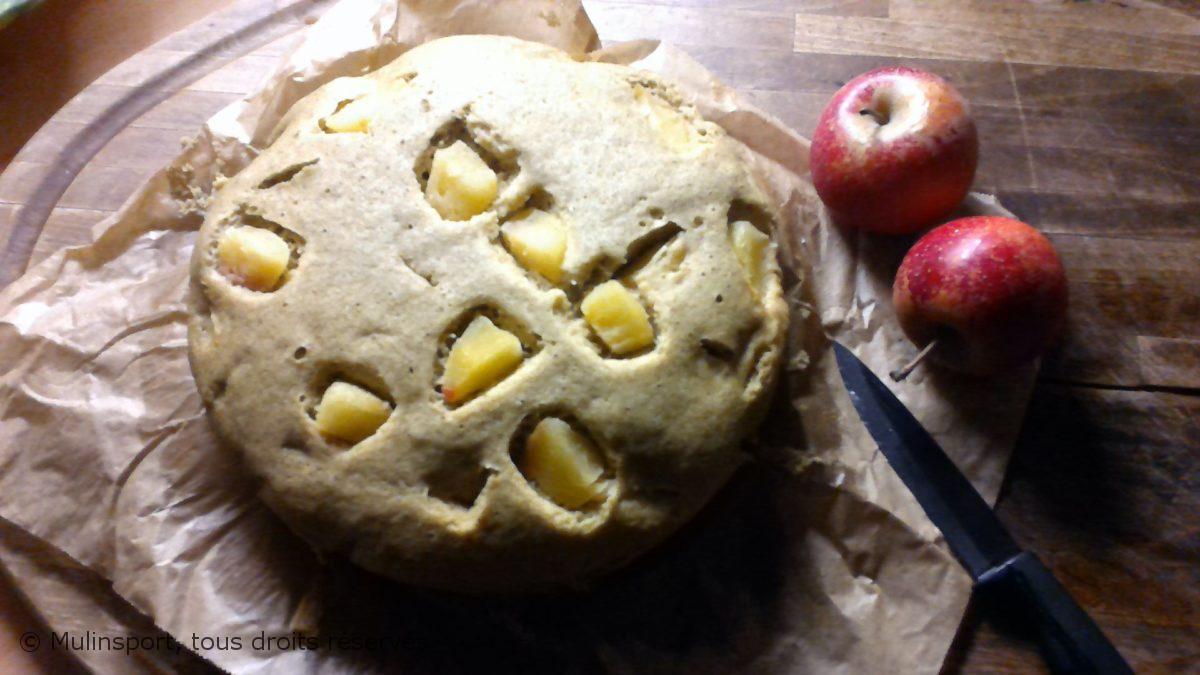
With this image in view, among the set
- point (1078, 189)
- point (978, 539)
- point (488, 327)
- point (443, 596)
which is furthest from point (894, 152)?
point (443, 596)

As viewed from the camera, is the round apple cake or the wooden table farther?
the wooden table

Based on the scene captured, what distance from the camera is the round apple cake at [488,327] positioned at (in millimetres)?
1230

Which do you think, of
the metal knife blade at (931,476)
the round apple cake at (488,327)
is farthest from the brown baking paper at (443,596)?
the round apple cake at (488,327)

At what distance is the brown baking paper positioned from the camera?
1.36m

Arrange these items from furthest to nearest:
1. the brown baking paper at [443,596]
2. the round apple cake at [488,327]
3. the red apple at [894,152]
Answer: the red apple at [894,152], the brown baking paper at [443,596], the round apple cake at [488,327]

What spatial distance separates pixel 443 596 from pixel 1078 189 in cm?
145

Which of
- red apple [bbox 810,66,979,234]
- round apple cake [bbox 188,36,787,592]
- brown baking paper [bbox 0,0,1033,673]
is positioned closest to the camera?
round apple cake [bbox 188,36,787,592]

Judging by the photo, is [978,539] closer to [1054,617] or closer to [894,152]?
[1054,617]

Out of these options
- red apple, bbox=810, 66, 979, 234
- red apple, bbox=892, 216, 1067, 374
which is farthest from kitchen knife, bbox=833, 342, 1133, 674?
red apple, bbox=810, 66, 979, 234

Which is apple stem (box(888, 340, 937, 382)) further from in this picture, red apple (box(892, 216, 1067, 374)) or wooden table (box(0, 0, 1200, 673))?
wooden table (box(0, 0, 1200, 673))

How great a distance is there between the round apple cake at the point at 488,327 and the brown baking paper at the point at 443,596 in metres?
0.14

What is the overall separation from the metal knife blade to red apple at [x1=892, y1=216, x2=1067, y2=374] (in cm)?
14

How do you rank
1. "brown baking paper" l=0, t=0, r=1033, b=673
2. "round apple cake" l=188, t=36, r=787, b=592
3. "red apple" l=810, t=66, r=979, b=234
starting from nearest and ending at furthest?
"round apple cake" l=188, t=36, r=787, b=592 < "brown baking paper" l=0, t=0, r=1033, b=673 < "red apple" l=810, t=66, r=979, b=234

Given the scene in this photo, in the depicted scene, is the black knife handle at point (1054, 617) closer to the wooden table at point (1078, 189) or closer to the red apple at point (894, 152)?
the wooden table at point (1078, 189)
